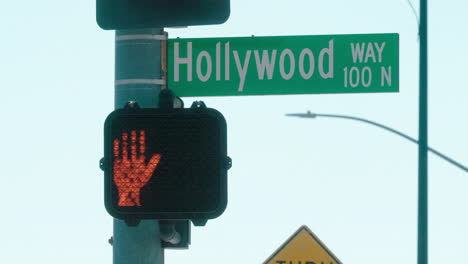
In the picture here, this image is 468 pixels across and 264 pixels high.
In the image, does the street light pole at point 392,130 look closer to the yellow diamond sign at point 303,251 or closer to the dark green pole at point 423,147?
the dark green pole at point 423,147

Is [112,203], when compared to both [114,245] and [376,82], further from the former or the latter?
[376,82]

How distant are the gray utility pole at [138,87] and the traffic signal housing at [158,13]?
1.31 ft

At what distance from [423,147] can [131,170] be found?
13.8 m

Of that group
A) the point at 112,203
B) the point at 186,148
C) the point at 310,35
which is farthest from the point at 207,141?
the point at 310,35

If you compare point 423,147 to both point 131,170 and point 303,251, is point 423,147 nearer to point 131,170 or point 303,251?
point 303,251

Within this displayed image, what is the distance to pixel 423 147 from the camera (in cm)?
1945

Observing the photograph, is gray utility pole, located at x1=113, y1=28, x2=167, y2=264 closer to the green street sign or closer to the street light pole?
the green street sign

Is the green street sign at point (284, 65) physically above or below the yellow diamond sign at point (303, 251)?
above

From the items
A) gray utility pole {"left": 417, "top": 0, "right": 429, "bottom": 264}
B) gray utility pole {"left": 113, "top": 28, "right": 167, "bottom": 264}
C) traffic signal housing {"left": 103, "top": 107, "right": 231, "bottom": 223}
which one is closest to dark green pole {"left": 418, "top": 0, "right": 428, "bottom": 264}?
gray utility pole {"left": 417, "top": 0, "right": 429, "bottom": 264}

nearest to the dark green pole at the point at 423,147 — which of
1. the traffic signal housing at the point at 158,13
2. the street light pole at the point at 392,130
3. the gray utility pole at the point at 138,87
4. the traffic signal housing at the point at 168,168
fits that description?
the street light pole at the point at 392,130

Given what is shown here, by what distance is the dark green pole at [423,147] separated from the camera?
1861 cm

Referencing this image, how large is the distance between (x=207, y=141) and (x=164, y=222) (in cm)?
62

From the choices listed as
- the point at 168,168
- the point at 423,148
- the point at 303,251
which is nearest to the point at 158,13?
the point at 168,168

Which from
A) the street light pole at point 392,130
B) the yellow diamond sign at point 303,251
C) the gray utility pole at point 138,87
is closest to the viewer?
the gray utility pole at point 138,87
